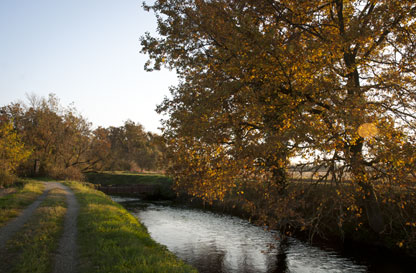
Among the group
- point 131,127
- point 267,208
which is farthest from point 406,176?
point 131,127

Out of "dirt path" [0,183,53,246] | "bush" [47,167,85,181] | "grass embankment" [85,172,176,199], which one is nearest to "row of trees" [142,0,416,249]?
"dirt path" [0,183,53,246]

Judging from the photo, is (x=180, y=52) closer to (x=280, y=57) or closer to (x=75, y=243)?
(x=280, y=57)

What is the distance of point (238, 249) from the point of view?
17.1 meters

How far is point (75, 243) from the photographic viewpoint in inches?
416

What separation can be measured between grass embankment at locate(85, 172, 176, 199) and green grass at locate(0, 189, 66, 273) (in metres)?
29.0

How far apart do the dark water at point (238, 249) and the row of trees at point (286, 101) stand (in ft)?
10.6

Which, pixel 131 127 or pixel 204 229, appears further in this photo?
pixel 131 127

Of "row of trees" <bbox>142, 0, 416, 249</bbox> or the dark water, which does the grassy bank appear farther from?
"row of trees" <bbox>142, 0, 416, 249</bbox>

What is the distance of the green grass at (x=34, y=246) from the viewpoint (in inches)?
315

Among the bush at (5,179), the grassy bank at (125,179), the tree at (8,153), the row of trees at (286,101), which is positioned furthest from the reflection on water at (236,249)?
the grassy bank at (125,179)

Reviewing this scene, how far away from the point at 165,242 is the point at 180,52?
11311mm

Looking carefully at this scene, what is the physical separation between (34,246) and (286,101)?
1009cm

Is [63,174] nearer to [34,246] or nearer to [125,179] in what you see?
[125,179]

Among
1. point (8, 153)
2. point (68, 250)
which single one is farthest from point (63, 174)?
point (68, 250)
